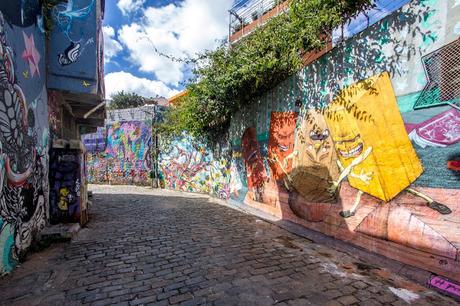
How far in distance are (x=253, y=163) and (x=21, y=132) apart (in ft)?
20.0

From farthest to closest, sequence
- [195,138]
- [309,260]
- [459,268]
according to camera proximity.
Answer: [195,138] < [309,260] < [459,268]

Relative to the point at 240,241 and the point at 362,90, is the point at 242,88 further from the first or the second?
the point at 240,241

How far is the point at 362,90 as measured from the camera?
475 cm

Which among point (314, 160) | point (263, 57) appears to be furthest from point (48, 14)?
point (314, 160)

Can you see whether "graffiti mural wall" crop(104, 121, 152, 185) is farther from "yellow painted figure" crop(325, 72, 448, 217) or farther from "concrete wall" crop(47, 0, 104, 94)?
"yellow painted figure" crop(325, 72, 448, 217)

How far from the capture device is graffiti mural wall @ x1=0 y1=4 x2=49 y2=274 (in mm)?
3830

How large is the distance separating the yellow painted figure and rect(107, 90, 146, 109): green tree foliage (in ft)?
99.8

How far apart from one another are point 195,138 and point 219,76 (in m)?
5.64

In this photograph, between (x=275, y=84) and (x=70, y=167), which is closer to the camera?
(x=70, y=167)

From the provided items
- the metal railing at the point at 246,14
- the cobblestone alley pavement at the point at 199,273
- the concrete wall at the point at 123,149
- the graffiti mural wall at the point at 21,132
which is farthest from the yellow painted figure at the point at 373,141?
the concrete wall at the point at 123,149

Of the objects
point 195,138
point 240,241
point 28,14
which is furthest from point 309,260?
point 195,138

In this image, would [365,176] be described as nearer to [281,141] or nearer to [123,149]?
[281,141]

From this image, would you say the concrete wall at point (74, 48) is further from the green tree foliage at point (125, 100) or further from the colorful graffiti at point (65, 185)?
the green tree foliage at point (125, 100)

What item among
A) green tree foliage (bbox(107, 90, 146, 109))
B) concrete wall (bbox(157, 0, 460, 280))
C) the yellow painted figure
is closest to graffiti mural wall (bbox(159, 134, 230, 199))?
concrete wall (bbox(157, 0, 460, 280))
